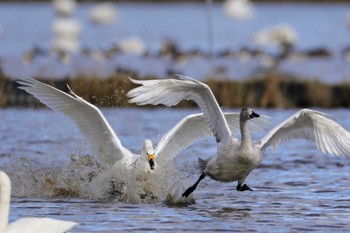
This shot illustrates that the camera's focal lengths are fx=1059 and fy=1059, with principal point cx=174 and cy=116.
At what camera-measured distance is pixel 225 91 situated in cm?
2153

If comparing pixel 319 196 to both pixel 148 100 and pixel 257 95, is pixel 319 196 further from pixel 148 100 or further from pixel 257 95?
pixel 257 95

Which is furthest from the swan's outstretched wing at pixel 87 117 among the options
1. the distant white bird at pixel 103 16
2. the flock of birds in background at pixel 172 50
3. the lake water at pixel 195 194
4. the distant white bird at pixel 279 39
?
the distant white bird at pixel 103 16

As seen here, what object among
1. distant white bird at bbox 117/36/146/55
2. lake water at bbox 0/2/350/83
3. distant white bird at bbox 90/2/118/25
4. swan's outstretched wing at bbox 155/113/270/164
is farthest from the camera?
distant white bird at bbox 90/2/118/25

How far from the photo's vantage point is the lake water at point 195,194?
10.9m

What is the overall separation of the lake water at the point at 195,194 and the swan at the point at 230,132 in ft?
1.52

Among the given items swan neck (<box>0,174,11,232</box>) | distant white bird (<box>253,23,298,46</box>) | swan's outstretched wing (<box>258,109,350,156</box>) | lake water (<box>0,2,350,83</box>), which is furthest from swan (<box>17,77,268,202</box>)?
distant white bird (<box>253,23,298,46</box>)

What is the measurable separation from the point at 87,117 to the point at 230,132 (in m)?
1.81

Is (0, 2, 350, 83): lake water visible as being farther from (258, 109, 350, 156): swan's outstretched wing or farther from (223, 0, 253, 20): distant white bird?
(258, 109, 350, 156): swan's outstretched wing

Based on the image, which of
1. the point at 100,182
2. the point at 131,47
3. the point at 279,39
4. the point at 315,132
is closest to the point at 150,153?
the point at 100,182

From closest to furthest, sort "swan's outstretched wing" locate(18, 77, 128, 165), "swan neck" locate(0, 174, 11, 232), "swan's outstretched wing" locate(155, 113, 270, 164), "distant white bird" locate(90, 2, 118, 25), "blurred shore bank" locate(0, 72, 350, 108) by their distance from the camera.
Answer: "swan neck" locate(0, 174, 11, 232) < "swan's outstretched wing" locate(18, 77, 128, 165) < "swan's outstretched wing" locate(155, 113, 270, 164) < "blurred shore bank" locate(0, 72, 350, 108) < "distant white bird" locate(90, 2, 118, 25)

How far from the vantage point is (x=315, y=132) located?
12.6 m

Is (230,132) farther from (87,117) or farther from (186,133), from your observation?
(87,117)

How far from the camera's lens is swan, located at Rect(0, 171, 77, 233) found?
823 centimetres

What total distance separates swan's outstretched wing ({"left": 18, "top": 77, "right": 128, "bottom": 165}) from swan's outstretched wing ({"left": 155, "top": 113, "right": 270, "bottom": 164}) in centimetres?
56
